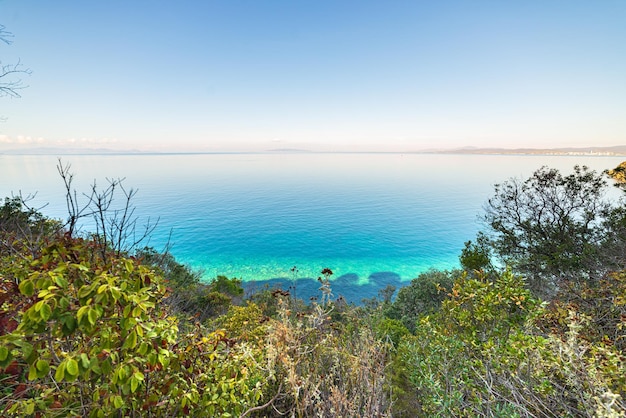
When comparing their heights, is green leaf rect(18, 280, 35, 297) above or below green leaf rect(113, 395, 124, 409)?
above

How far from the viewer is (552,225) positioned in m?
13.4

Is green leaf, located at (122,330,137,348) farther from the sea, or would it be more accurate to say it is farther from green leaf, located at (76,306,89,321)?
the sea

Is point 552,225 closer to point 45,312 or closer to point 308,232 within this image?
point 45,312

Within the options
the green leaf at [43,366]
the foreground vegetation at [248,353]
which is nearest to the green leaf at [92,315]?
Result: the foreground vegetation at [248,353]

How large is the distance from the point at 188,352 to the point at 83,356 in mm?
994

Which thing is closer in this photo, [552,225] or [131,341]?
[131,341]

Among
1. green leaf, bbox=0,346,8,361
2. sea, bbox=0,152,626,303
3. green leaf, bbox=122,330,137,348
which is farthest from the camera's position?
sea, bbox=0,152,626,303

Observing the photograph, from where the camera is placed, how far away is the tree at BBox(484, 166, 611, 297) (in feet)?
37.3

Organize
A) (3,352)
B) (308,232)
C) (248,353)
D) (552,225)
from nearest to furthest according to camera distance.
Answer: (3,352)
(248,353)
(552,225)
(308,232)

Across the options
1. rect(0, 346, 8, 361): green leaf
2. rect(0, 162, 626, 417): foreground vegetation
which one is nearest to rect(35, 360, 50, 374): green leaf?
rect(0, 162, 626, 417): foreground vegetation

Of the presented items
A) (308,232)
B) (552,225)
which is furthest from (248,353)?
(308,232)

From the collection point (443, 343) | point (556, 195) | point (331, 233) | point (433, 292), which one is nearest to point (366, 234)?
point (331, 233)

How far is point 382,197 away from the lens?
60469 millimetres

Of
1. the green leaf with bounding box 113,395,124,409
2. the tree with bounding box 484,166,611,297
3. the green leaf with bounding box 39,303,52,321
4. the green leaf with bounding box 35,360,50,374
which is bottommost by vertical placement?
the tree with bounding box 484,166,611,297
